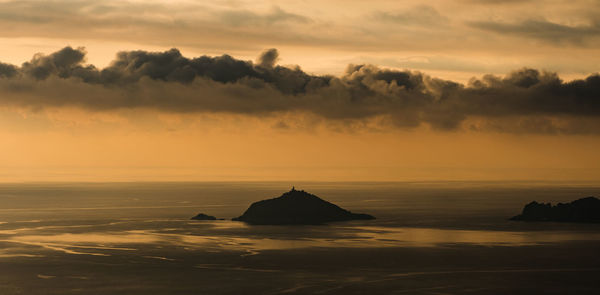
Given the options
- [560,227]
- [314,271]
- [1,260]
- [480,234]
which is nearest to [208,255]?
[314,271]

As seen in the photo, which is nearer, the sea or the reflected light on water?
the sea

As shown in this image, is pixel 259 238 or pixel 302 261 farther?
pixel 259 238

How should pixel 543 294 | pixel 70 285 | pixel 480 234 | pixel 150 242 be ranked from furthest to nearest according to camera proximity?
1. pixel 480 234
2. pixel 150 242
3. pixel 70 285
4. pixel 543 294

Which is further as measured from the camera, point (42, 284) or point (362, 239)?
point (362, 239)

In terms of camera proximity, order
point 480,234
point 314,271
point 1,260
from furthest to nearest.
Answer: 1. point 480,234
2. point 1,260
3. point 314,271

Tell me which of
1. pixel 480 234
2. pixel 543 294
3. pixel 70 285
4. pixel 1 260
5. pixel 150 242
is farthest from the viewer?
pixel 480 234

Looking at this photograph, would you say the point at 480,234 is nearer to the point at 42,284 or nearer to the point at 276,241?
the point at 276,241

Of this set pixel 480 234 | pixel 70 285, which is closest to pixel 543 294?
pixel 70 285

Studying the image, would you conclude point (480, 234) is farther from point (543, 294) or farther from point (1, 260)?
point (1, 260)

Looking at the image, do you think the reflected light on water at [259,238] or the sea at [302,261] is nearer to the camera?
the sea at [302,261]
